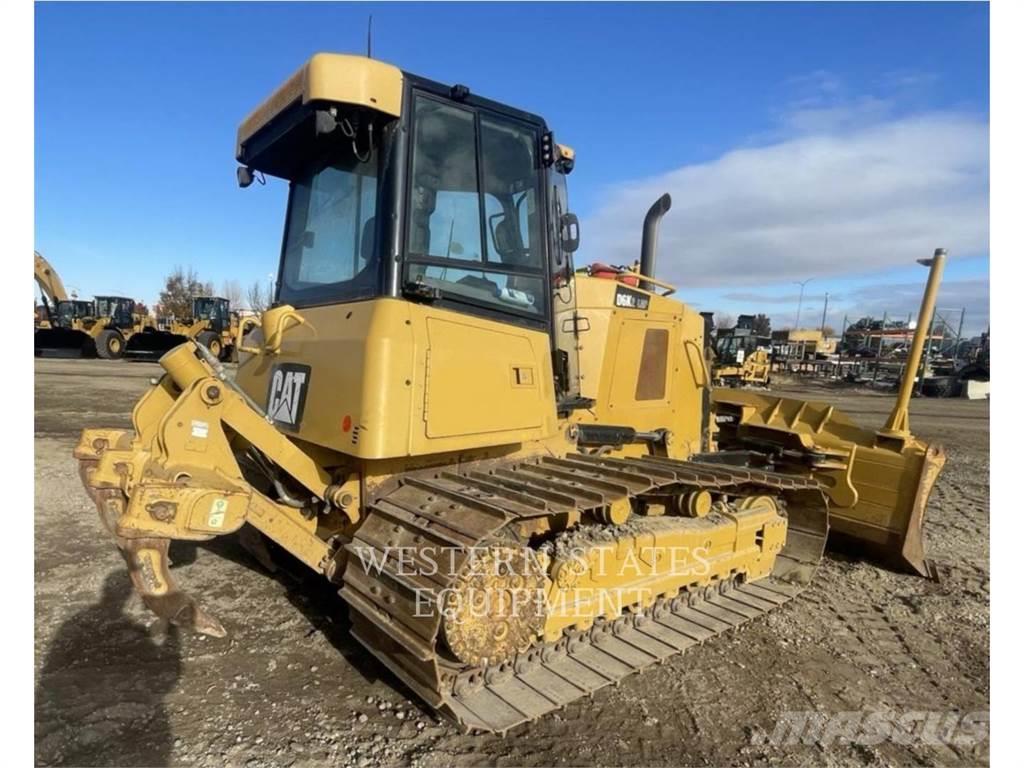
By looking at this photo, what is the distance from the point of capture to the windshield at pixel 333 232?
3172 millimetres

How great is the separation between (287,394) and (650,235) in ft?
10.5

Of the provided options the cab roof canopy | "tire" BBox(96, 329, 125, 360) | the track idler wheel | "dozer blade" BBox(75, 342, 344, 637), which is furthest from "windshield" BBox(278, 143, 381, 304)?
"tire" BBox(96, 329, 125, 360)

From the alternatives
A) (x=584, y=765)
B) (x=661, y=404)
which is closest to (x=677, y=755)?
(x=584, y=765)

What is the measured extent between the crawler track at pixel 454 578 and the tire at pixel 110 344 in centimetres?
3047

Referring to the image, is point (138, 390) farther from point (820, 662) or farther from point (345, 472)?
point (820, 662)

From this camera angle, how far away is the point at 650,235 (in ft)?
16.3

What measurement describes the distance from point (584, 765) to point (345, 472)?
1871 millimetres

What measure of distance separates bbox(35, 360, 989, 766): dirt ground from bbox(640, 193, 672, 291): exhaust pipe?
285 cm

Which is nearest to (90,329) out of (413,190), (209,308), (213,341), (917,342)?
(209,308)

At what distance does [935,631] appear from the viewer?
13.4 ft

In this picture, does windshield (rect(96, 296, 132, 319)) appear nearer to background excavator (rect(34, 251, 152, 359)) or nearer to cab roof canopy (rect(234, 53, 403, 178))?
background excavator (rect(34, 251, 152, 359))

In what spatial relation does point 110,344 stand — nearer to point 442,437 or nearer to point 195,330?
point 195,330

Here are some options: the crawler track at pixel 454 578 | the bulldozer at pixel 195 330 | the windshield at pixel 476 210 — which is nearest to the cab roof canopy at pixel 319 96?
the windshield at pixel 476 210

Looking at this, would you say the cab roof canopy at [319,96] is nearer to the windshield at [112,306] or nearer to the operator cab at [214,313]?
the operator cab at [214,313]
